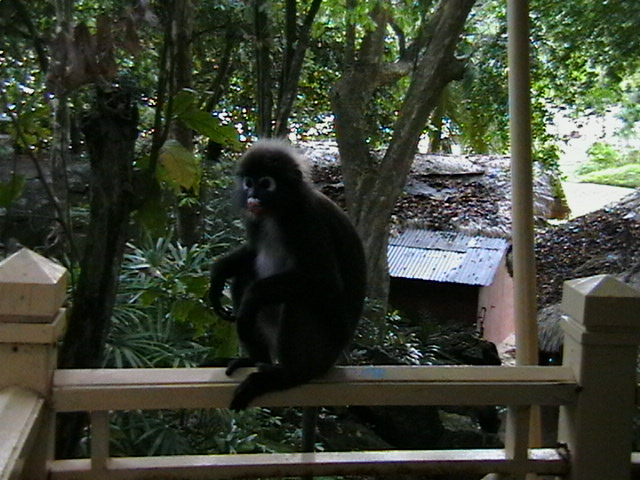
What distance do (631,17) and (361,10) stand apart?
74.3 inches

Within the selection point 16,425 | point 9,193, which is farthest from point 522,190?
point 9,193

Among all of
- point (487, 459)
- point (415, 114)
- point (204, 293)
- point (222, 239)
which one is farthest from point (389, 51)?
point (487, 459)

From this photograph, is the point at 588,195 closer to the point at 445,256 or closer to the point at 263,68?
the point at 445,256

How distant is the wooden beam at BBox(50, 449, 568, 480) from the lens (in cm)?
182

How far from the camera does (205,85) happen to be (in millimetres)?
6238

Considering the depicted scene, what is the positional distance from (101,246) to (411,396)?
110 cm

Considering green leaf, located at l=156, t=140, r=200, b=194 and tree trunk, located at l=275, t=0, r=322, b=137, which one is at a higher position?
tree trunk, located at l=275, t=0, r=322, b=137

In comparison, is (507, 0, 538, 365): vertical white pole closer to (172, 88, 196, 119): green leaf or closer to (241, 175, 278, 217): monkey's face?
(241, 175, 278, 217): monkey's face

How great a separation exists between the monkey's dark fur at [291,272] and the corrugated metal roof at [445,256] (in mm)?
5916

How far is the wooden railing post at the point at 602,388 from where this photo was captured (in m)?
1.91

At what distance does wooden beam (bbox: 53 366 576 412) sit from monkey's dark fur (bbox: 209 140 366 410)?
22 centimetres

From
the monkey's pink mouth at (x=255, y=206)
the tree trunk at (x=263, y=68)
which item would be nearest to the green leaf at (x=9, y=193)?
the monkey's pink mouth at (x=255, y=206)

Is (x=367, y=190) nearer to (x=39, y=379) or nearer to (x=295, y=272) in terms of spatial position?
(x=295, y=272)

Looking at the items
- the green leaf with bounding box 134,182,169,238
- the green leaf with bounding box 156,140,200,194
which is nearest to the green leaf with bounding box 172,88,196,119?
the green leaf with bounding box 156,140,200,194
